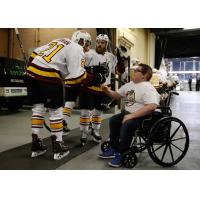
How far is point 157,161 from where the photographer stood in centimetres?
241

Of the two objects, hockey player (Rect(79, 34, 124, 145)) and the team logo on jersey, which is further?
hockey player (Rect(79, 34, 124, 145))

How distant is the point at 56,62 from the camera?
8.44ft

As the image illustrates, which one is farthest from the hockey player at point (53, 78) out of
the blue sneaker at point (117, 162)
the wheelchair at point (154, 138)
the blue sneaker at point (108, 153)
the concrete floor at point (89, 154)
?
the wheelchair at point (154, 138)

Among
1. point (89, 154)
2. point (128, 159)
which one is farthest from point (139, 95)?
point (89, 154)

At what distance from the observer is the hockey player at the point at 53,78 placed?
2.54 meters

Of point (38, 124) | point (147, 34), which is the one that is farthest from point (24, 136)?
point (147, 34)

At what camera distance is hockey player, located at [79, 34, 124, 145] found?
3.29 metres

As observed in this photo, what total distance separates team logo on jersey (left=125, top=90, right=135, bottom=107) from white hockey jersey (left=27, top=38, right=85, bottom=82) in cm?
46

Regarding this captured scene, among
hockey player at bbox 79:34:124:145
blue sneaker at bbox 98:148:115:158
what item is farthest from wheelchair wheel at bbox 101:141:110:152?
hockey player at bbox 79:34:124:145

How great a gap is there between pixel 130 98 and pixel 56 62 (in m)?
0.71

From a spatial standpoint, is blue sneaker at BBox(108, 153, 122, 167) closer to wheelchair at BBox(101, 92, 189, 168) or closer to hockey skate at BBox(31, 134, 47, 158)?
wheelchair at BBox(101, 92, 189, 168)

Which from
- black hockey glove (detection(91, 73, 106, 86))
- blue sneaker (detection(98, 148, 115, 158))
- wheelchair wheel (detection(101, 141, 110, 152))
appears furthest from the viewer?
black hockey glove (detection(91, 73, 106, 86))
